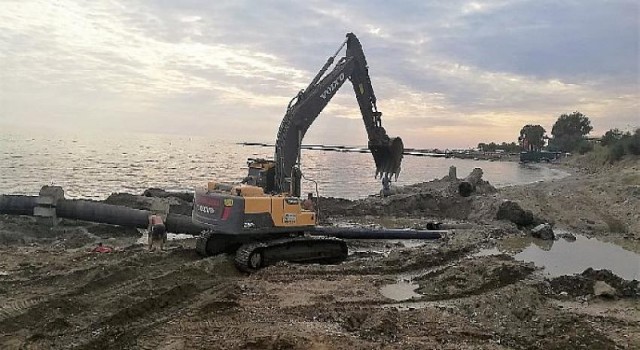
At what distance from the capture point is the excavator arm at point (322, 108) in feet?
43.9

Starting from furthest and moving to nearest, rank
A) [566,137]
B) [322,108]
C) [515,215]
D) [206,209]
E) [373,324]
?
[566,137], [515,215], [322,108], [206,209], [373,324]

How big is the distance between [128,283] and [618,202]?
66.4 ft

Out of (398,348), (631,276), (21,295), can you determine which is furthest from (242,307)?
(631,276)

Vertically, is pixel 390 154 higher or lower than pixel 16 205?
higher

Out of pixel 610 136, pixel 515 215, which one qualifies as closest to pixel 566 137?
pixel 610 136

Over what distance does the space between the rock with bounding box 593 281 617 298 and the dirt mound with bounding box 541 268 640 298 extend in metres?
0.06

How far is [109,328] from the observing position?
6.95m

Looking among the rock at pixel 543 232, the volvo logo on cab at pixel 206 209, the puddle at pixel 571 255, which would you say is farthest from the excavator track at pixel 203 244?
the rock at pixel 543 232

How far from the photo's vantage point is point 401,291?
9.74 m

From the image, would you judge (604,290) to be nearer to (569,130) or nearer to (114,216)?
(114,216)

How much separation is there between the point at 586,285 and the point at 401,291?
335 centimetres

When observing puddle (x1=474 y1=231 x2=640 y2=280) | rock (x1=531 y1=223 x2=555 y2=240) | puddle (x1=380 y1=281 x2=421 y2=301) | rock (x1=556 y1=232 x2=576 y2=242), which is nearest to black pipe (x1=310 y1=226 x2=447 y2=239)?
puddle (x1=474 y1=231 x2=640 y2=280)

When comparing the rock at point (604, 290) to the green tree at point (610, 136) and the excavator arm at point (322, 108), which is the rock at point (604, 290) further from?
the green tree at point (610, 136)

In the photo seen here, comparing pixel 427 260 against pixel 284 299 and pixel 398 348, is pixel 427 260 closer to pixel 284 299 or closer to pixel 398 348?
pixel 284 299
